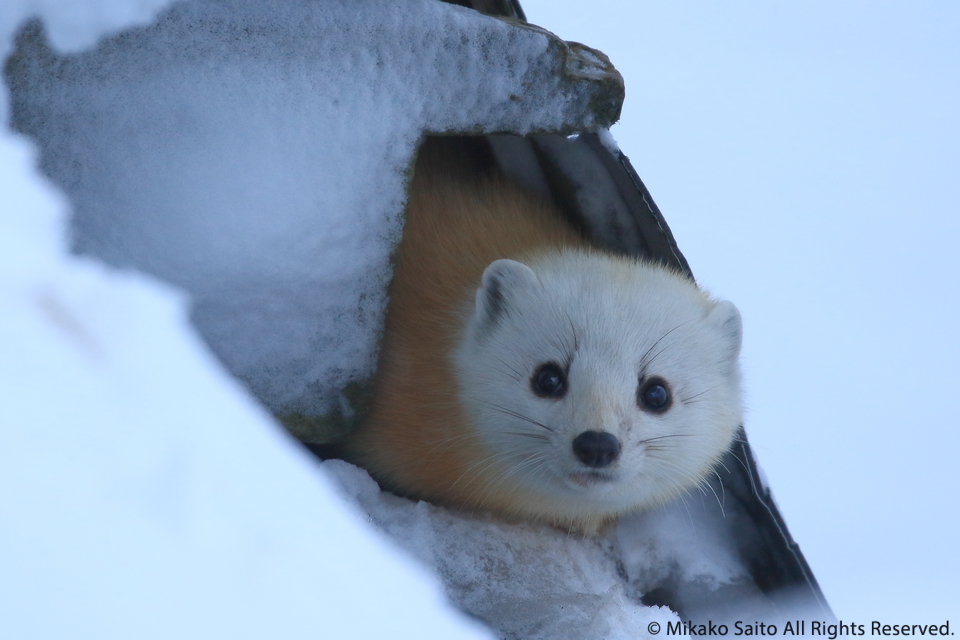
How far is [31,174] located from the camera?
171cm

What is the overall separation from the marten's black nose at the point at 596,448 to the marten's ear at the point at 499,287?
0.62 metres

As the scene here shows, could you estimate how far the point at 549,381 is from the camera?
9.14ft

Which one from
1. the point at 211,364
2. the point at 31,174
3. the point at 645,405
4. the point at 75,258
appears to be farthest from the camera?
the point at 645,405

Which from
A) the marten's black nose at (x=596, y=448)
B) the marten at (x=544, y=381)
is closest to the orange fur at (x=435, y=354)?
the marten at (x=544, y=381)

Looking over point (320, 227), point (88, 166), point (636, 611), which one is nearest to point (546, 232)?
point (320, 227)

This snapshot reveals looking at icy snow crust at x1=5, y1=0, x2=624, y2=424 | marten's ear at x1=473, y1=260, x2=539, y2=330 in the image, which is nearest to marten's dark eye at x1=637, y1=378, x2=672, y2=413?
marten's ear at x1=473, y1=260, x2=539, y2=330

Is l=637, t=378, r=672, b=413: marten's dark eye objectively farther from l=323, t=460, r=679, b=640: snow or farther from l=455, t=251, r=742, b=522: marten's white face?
l=323, t=460, r=679, b=640: snow

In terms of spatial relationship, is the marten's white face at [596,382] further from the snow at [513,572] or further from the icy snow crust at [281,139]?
the icy snow crust at [281,139]

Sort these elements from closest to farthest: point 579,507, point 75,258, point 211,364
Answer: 1. point 75,258
2. point 211,364
3. point 579,507

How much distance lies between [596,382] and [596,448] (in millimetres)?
240

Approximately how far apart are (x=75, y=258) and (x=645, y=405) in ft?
5.96

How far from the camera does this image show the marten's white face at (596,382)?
2648 mm

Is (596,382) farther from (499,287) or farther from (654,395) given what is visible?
(499,287)

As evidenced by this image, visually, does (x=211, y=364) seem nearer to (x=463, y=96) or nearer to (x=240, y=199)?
(x=240, y=199)
